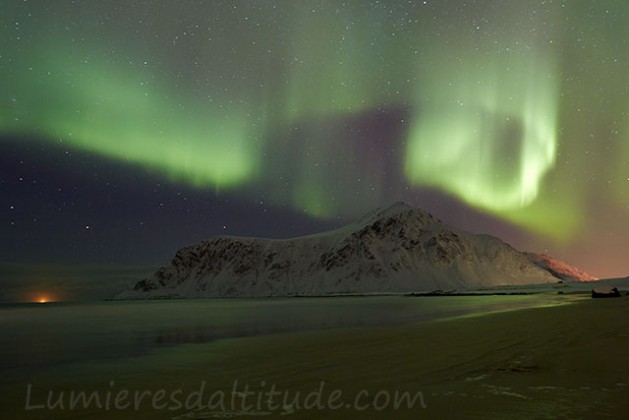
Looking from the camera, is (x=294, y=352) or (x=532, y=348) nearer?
(x=532, y=348)

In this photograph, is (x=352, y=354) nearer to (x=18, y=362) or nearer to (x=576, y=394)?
(x=576, y=394)

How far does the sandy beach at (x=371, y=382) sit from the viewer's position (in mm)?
7191

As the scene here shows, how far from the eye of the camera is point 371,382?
9.39m

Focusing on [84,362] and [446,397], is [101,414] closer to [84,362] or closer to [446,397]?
[446,397]

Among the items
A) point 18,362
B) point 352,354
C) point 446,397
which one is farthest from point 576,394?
point 18,362

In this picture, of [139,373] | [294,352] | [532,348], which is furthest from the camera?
[294,352]

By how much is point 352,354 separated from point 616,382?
714cm

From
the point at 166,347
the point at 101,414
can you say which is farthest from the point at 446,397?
the point at 166,347

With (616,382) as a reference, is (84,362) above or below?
below

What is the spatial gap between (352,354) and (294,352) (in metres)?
2.12

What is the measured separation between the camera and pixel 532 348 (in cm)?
1321

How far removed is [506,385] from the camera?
847 cm

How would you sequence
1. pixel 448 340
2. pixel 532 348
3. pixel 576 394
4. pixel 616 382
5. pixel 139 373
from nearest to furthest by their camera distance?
1. pixel 576 394
2. pixel 616 382
3. pixel 139 373
4. pixel 532 348
5. pixel 448 340

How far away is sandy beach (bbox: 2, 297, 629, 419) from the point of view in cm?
719
